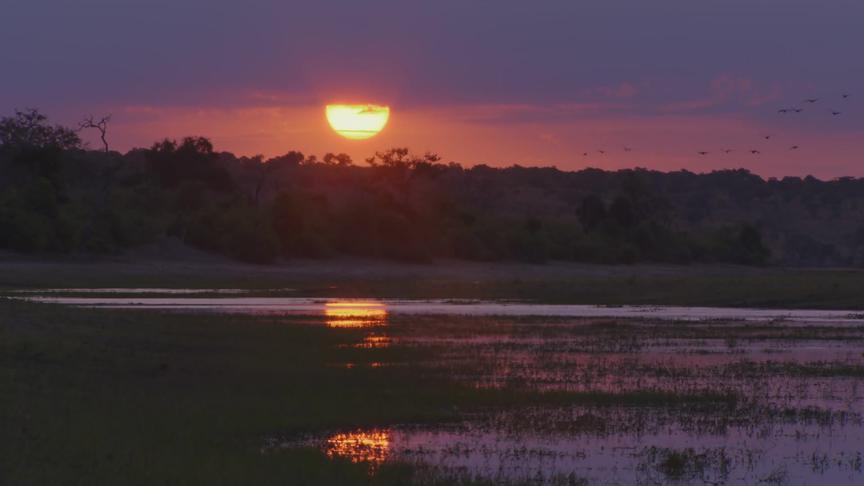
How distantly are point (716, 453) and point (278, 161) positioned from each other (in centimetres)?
17485

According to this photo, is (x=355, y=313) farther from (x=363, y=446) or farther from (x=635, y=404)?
(x=363, y=446)

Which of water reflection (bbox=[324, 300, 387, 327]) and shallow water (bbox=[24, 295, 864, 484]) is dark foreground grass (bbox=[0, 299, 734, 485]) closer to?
shallow water (bbox=[24, 295, 864, 484])

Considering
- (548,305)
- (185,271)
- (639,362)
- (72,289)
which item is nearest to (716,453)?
(639,362)

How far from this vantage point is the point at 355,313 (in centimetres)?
4847

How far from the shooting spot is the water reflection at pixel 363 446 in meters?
17.3

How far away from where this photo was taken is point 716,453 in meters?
18.5

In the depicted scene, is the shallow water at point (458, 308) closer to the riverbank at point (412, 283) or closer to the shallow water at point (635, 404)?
the shallow water at point (635, 404)

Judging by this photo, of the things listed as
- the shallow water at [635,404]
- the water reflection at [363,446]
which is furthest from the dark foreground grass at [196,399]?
the shallow water at [635,404]

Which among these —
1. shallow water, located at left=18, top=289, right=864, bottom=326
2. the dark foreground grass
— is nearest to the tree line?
shallow water, located at left=18, top=289, right=864, bottom=326

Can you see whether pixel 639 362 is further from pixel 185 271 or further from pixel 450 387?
pixel 185 271

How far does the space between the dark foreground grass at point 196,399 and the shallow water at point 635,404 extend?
639 mm

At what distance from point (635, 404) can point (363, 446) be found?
647 centimetres

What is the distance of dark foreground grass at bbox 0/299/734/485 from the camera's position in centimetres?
1548

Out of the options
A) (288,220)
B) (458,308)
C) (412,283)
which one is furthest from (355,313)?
(288,220)
